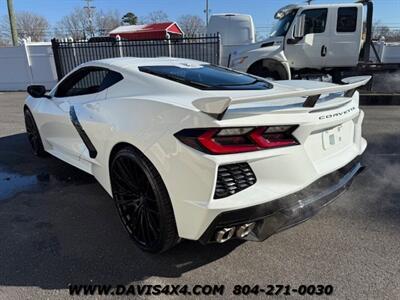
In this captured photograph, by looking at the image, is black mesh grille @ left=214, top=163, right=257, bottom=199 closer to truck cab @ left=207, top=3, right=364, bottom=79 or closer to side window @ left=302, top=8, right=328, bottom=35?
truck cab @ left=207, top=3, right=364, bottom=79

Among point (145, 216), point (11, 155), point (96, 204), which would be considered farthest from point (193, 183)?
point (11, 155)

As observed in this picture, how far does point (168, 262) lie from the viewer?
2.57 metres

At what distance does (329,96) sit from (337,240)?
3.81 ft

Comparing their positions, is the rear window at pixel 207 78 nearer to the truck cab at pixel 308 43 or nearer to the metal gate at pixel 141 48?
the truck cab at pixel 308 43

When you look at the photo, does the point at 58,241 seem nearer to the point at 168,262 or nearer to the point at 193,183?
the point at 168,262

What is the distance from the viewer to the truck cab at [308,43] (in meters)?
9.01

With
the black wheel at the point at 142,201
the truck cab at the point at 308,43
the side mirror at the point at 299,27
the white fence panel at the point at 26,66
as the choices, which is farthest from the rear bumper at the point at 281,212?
the white fence panel at the point at 26,66

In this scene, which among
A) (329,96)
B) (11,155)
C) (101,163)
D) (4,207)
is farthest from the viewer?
(11,155)

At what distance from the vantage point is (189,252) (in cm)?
268

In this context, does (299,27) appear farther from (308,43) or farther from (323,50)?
(323,50)

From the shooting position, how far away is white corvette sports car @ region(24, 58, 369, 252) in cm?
204

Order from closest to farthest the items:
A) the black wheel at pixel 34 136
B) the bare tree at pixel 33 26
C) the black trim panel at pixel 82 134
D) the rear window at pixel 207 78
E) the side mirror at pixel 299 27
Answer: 1. the rear window at pixel 207 78
2. the black trim panel at pixel 82 134
3. the black wheel at pixel 34 136
4. the side mirror at pixel 299 27
5. the bare tree at pixel 33 26

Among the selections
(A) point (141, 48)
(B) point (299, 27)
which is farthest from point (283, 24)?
(A) point (141, 48)

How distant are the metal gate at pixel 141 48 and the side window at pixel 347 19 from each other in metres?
4.13
